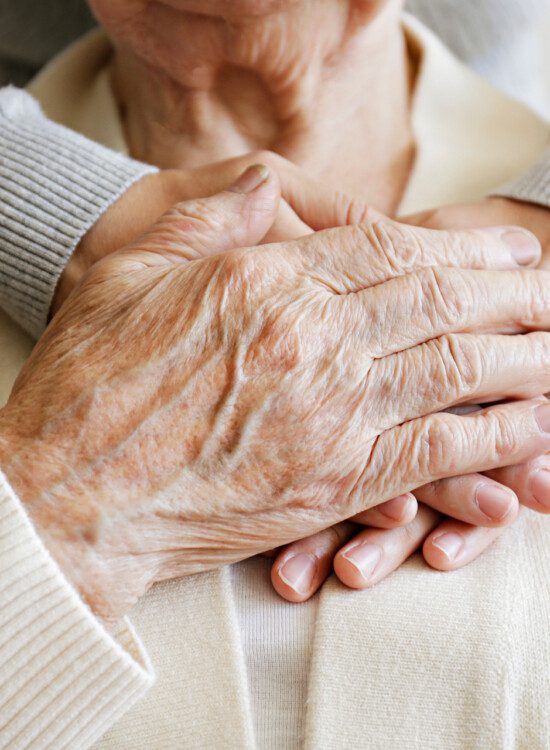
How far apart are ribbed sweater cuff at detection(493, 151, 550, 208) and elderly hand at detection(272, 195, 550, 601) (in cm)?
36

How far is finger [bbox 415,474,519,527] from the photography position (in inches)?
33.9

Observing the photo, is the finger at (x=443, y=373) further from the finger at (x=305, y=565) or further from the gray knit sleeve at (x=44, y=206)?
the gray knit sleeve at (x=44, y=206)

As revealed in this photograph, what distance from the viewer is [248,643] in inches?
32.9

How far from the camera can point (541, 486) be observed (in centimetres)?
89

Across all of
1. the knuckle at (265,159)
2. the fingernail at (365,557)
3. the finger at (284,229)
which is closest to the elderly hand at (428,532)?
the fingernail at (365,557)

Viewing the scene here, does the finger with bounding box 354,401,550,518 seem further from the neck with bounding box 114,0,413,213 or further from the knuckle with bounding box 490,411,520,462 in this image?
the neck with bounding box 114,0,413,213

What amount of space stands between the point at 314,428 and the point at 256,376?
0.07 m

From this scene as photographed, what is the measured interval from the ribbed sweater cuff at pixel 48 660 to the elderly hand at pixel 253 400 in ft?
0.13

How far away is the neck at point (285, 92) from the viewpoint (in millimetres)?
1086

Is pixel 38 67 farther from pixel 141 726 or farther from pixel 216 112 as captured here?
pixel 141 726

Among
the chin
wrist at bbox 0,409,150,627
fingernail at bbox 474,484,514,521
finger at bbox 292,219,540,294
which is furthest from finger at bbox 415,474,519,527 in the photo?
the chin

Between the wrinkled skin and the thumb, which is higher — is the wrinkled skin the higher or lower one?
the lower one

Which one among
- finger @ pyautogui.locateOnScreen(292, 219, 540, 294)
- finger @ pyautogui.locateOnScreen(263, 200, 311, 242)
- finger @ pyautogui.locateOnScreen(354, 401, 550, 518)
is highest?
finger @ pyautogui.locateOnScreen(292, 219, 540, 294)

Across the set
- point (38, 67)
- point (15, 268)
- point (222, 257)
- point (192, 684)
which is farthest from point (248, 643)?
point (38, 67)
